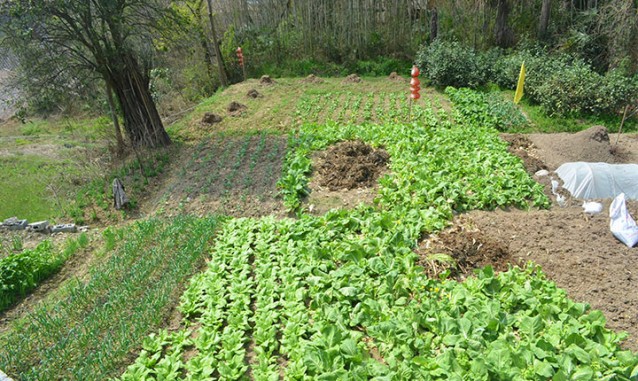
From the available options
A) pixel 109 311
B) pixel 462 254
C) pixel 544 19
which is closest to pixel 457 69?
pixel 544 19

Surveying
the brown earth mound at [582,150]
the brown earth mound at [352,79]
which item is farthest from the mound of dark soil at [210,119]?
the brown earth mound at [582,150]

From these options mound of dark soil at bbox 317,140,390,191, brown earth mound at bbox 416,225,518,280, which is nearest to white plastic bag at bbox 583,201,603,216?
brown earth mound at bbox 416,225,518,280

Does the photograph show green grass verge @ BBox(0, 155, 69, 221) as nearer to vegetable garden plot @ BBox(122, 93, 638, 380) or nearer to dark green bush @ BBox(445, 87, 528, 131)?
vegetable garden plot @ BBox(122, 93, 638, 380)

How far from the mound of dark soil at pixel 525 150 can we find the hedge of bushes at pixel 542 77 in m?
2.40

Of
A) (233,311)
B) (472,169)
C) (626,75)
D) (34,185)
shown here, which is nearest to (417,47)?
(626,75)

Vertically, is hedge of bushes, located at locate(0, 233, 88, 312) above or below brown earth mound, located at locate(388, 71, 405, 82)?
below

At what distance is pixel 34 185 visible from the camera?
33.0 ft

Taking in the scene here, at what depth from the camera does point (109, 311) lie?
4590mm

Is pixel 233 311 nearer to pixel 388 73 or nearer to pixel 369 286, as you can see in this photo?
pixel 369 286

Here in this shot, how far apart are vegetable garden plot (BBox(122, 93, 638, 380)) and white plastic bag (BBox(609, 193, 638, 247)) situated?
1223mm

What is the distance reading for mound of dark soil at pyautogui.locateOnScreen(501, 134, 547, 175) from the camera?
7.79m

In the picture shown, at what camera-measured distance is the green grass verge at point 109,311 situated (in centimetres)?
396

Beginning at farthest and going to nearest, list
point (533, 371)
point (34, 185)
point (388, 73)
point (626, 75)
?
point (388, 73)
point (626, 75)
point (34, 185)
point (533, 371)

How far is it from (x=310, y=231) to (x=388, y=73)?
12.0 metres
